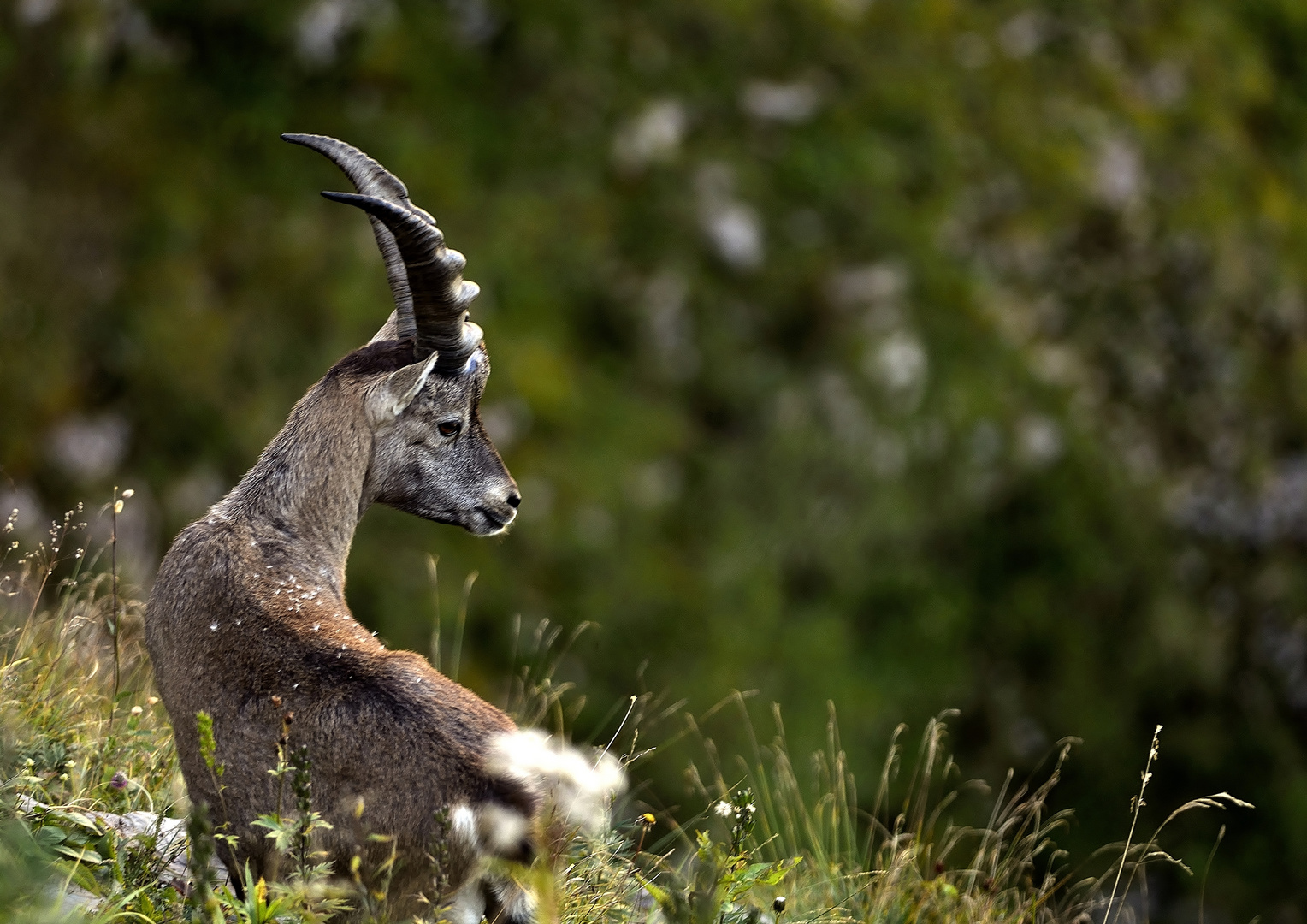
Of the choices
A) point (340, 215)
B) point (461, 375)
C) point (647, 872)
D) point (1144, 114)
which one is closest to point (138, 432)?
point (340, 215)

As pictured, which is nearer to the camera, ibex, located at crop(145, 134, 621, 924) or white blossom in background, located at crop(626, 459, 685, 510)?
ibex, located at crop(145, 134, 621, 924)

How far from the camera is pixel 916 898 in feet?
23.3

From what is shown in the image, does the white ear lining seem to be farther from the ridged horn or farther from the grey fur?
the ridged horn

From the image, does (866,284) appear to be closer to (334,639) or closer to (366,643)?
(366,643)

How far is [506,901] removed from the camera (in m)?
4.89

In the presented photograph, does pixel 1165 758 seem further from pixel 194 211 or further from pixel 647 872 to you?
pixel 194 211

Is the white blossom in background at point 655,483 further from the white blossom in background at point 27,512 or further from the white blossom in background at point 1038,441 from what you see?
the white blossom in background at point 27,512

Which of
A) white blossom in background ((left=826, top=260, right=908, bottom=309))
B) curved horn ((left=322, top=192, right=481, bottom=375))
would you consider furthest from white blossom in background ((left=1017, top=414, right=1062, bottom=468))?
curved horn ((left=322, top=192, right=481, bottom=375))

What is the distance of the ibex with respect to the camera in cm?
488

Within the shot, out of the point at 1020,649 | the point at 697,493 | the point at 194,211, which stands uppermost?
the point at 194,211

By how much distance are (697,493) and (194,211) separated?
6.30m

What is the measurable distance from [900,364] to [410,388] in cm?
988

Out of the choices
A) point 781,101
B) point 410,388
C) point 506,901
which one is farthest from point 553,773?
point 781,101

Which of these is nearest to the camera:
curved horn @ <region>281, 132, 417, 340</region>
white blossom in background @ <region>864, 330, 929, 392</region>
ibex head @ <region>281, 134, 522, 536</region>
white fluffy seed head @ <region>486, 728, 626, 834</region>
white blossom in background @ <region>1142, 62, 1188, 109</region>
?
white fluffy seed head @ <region>486, 728, 626, 834</region>
